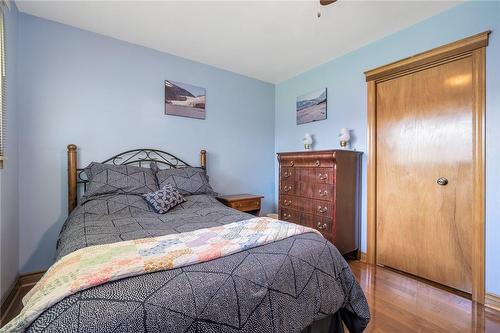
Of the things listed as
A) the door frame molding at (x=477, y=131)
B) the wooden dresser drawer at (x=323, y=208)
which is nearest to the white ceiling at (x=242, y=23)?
the door frame molding at (x=477, y=131)

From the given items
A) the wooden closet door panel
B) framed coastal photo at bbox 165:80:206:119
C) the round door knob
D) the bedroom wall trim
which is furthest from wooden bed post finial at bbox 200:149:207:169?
the round door knob

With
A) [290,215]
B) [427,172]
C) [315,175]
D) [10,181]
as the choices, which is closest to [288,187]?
[290,215]

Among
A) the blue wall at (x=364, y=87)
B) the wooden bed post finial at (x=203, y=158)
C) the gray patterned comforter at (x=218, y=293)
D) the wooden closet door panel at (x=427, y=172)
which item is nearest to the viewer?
the gray patterned comforter at (x=218, y=293)

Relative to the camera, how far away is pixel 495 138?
174 centimetres

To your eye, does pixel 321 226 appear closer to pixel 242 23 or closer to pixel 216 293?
pixel 216 293

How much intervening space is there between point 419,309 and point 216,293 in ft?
5.70

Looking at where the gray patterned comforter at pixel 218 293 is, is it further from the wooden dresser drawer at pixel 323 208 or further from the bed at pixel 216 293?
the wooden dresser drawer at pixel 323 208

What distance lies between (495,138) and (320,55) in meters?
1.85

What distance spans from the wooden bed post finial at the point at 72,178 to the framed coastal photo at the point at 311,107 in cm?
273

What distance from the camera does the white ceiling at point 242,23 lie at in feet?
6.39

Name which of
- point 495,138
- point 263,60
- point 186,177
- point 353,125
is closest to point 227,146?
point 186,177

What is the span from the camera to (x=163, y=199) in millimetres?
1996

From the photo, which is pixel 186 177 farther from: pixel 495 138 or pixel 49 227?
pixel 495 138

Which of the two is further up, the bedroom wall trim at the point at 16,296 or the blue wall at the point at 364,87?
the blue wall at the point at 364,87
